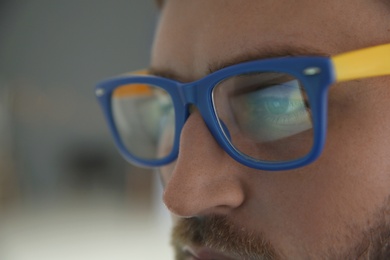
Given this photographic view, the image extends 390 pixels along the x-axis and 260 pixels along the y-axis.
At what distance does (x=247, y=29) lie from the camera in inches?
32.0

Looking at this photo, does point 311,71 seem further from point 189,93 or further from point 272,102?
point 189,93

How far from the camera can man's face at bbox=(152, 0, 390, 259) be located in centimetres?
76

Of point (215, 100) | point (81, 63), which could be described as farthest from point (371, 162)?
point (81, 63)

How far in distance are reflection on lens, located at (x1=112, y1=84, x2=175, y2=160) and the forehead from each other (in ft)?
1.00

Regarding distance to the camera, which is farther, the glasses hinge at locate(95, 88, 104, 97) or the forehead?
the glasses hinge at locate(95, 88, 104, 97)

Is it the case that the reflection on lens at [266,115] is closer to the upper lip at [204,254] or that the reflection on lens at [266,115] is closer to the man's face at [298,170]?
the man's face at [298,170]

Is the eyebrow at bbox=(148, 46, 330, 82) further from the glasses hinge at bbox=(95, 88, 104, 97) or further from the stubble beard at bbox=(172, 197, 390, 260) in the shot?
the glasses hinge at bbox=(95, 88, 104, 97)

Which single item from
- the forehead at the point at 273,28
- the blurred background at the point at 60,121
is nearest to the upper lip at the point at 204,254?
the forehead at the point at 273,28

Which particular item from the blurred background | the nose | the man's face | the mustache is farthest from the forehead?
the blurred background

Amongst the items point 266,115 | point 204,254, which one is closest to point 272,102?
point 266,115

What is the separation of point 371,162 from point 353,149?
0.03m

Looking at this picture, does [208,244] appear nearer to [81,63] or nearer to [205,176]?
[205,176]

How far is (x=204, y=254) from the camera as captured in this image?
0.91 m

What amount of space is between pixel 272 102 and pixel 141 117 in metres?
0.55
